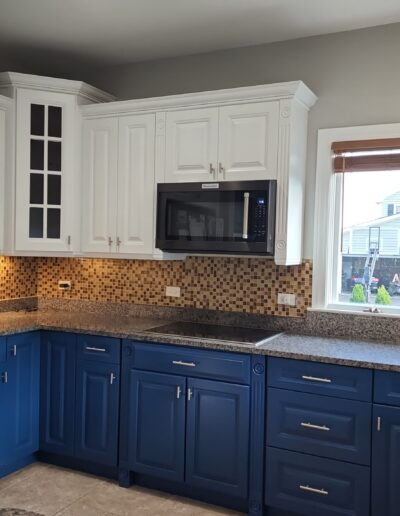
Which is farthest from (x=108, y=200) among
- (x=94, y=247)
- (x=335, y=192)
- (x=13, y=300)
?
(x=335, y=192)

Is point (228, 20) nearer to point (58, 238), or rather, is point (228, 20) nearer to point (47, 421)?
point (58, 238)

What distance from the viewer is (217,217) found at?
3.06 meters

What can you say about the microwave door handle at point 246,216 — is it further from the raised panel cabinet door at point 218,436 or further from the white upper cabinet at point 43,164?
the white upper cabinet at point 43,164

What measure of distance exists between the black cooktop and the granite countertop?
2.3 inches

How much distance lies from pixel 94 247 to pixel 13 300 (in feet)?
2.66

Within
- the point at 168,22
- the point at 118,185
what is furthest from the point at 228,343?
the point at 168,22

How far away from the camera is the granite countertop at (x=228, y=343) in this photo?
256cm

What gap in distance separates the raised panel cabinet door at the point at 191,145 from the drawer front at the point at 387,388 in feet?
4.57

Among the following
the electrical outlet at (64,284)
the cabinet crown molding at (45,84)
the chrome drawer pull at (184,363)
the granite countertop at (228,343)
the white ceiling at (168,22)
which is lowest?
the chrome drawer pull at (184,363)

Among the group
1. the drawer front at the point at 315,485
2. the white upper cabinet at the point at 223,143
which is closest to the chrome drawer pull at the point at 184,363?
the drawer front at the point at 315,485

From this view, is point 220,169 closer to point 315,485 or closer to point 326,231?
point 326,231

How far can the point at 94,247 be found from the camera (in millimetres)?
3492

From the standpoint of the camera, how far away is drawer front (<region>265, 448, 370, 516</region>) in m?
2.52

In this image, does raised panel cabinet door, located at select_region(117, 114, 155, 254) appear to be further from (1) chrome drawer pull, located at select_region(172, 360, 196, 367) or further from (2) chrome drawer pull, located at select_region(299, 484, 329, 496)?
(2) chrome drawer pull, located at select_region(299, 484, 329, 496)
